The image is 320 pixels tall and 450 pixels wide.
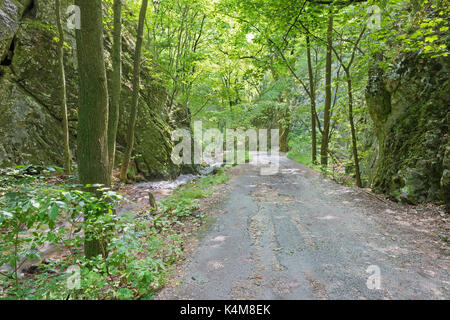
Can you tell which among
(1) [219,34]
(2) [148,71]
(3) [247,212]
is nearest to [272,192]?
(3) [247,212]

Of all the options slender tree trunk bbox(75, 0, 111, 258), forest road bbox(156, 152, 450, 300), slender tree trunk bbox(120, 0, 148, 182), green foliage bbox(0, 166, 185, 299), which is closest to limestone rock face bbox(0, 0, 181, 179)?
slender tree trunk bbox(120, 0, 148, 182)

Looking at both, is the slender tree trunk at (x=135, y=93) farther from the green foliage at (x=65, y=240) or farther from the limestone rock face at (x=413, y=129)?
the limestone rock face at (x=413, y=129)

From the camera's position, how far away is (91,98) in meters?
3.44

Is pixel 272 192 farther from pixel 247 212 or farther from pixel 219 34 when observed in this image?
pixel 219 34

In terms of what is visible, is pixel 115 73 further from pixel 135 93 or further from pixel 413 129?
pixel 413 129

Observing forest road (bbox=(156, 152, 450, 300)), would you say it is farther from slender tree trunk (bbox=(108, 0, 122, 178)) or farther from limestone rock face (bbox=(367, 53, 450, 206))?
slender tree trunk (bbox=(108, 0, 122, 178))

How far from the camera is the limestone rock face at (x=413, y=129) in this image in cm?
541

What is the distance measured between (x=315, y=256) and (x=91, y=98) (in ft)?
13.6

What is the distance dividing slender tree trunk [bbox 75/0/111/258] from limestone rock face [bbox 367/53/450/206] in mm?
6773

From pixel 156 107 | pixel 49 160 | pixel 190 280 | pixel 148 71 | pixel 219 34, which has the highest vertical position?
pixel 219 34

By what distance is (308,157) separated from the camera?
16.9 metres

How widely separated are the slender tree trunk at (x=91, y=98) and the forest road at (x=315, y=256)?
1.79m
